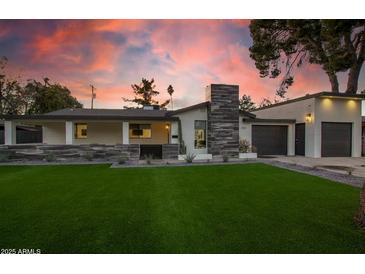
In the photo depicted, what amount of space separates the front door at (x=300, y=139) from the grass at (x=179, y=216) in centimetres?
837

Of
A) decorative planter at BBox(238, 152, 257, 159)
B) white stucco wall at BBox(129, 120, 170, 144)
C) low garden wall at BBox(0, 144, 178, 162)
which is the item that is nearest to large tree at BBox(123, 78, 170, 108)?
white stucco wall at BBox(129, 120, 170, 144)

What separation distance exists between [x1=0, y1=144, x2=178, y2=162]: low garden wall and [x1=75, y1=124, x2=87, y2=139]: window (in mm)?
3100

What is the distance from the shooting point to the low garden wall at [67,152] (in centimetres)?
1179

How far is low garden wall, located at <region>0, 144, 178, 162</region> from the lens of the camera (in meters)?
11.8

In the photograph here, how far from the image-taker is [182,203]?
191 inches

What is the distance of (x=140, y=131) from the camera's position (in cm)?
1538

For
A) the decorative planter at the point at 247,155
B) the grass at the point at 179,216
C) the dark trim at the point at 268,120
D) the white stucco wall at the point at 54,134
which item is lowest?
the grass at the point at 179,216

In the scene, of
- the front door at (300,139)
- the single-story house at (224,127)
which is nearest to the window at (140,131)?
the single-story house at (224,127)

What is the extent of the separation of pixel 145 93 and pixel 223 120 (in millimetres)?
24008

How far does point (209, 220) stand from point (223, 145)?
31.6 feet

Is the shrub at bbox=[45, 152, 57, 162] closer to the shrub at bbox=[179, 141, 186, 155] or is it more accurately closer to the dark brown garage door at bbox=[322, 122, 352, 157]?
the shrub at bbox=[179, 141, 186, 155]

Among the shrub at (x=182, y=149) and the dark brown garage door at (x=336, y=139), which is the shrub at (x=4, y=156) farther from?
the dark brown garage door at (x=336, y=139)
